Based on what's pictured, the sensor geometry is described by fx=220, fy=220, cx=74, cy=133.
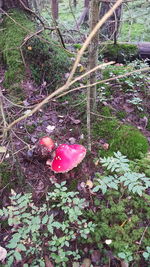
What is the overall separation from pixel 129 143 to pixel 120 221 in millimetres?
1086

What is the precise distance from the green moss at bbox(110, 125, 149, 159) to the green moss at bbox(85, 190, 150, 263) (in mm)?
658

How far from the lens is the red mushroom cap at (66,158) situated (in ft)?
8.48

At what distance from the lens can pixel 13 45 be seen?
4074 millimetres

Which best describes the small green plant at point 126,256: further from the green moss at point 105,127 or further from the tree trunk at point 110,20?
the tree trunk at point 110,20

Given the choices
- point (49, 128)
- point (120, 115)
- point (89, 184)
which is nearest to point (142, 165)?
point (89, 184)

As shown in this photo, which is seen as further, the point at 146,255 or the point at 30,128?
the point at 30,128

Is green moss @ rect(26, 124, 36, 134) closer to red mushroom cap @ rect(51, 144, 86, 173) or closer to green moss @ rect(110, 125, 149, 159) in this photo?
red mushroom cap @ rect(51, 144, 86, 173)

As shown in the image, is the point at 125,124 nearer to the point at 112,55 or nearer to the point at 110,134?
the point at 110,134

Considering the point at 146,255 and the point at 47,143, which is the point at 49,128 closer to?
the point at 47,143

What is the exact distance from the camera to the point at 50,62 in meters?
3.85

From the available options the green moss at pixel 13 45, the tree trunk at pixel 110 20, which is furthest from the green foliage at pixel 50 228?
the tree trunk at pixel 110 20

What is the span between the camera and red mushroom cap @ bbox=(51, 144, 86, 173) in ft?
8.48

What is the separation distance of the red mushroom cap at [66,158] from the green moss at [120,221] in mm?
500

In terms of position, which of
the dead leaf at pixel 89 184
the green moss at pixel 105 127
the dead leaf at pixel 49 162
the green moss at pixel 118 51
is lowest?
the dead leaf at pixel 89 184
